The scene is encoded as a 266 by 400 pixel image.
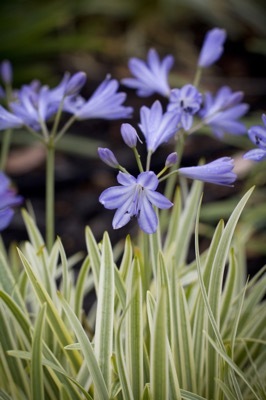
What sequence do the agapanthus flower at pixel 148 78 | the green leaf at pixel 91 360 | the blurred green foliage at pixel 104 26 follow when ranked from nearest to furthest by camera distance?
the green leaf at pixel 91 360 → the agapanthus flower at pixel 148 78 → the blurred green foliage at pixel 104 26

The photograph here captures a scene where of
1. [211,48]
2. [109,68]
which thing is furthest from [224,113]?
[109,68]

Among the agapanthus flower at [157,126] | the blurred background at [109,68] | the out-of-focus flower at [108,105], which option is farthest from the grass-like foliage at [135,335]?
the blurred background at [109,68]

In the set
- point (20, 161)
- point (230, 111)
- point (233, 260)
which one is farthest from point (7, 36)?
point (233, 260)

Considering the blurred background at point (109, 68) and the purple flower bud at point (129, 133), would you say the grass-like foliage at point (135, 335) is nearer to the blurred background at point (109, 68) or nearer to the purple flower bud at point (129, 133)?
the purple flower bud at point (129, 133)

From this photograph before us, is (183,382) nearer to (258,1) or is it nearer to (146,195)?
(146,195)

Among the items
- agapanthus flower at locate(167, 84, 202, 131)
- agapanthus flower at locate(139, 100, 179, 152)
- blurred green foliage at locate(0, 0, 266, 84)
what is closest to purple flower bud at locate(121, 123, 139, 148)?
agapanthus flower at locate(139, 100, 179, 152)
